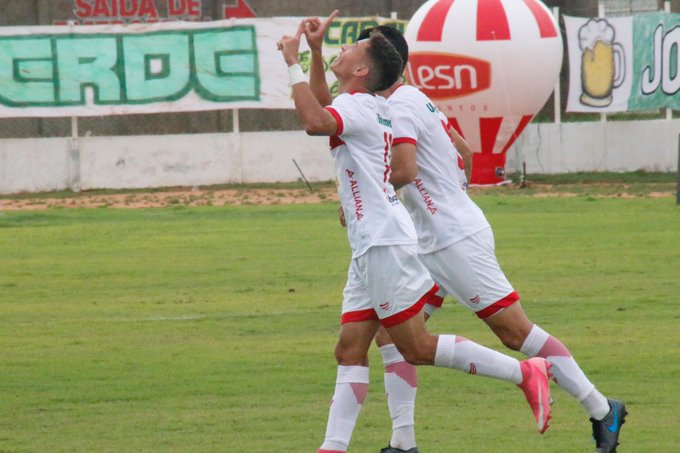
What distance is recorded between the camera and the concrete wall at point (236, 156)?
94.5 ft

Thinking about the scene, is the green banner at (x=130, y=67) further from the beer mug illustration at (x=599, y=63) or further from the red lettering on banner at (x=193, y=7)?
the red lettering on banner at (x=193, y=7)

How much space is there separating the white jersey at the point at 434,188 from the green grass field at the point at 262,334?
1.11 m

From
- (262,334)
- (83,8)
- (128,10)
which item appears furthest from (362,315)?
(128,10)

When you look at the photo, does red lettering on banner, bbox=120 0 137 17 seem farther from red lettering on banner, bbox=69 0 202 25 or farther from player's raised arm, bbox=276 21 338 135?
player's raised arm, bbox=276 21 338 135

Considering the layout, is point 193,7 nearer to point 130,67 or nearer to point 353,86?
point 130,67

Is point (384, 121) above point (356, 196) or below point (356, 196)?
above

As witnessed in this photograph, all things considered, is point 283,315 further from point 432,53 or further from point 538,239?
point 432,53

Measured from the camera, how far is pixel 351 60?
723 centimetres

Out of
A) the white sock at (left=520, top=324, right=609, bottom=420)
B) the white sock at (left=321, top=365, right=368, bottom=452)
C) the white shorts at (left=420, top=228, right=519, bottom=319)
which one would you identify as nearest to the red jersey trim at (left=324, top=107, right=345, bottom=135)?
the white shorts at (left=420, top=228, right=519, bottom=319)

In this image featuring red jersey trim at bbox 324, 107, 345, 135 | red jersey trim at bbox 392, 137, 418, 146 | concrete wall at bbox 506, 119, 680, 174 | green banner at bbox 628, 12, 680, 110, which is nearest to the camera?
red jersey trim at bbox 324, 107, 345, 135

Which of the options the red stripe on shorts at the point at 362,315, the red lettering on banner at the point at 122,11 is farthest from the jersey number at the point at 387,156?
the red lettering on banner at the point at 122,11

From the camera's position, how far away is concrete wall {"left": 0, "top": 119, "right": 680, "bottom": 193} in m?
28.8

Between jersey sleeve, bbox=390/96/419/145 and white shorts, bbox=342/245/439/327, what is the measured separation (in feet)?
1.98

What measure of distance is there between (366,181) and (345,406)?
111 cm
